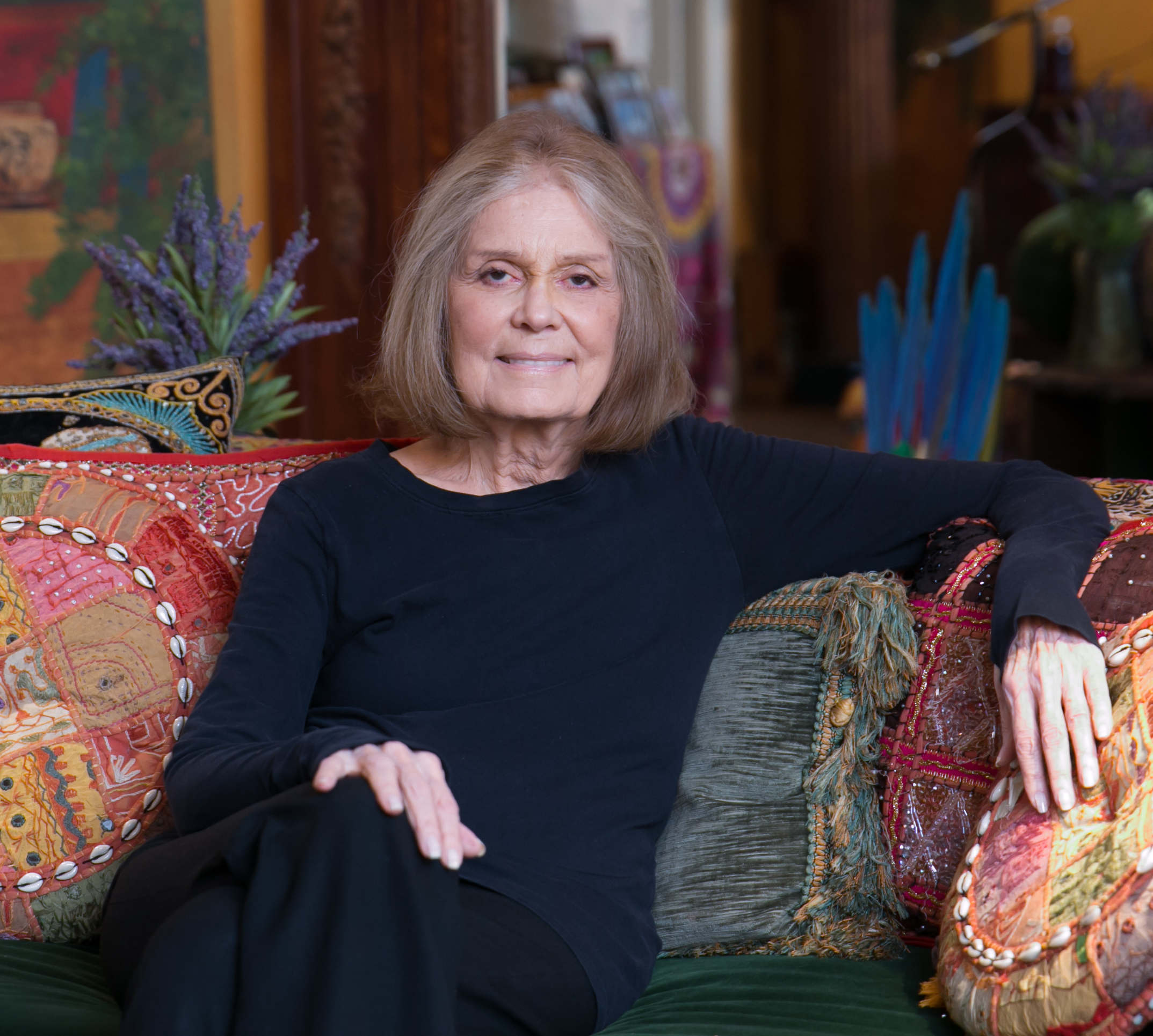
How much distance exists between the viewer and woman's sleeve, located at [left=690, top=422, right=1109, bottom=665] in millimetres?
1455

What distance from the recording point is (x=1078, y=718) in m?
1.11

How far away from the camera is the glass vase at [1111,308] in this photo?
135 inches

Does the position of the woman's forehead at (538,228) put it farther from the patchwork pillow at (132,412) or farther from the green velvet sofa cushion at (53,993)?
the green velvet sofa cushion at (53,993)

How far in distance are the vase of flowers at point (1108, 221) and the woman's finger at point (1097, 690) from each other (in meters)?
2.57

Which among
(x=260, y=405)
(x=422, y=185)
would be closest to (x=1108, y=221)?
(x=422, y=185)

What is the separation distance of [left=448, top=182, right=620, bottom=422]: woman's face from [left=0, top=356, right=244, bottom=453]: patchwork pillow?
0.45m

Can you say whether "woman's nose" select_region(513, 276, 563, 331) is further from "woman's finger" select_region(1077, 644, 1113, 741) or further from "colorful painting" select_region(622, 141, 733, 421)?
"colorful painting" select_region(622, 141, 733, 421)

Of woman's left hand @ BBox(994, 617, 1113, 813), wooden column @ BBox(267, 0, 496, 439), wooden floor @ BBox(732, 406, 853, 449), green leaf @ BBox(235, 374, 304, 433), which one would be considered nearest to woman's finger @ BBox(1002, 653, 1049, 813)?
woman's left hand @ BBox(994, 617, 1113, 813)

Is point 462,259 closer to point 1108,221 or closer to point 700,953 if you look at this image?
point 700,953

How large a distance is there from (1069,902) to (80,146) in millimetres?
2543

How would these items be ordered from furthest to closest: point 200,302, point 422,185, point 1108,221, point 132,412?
1. point 1108,221
2. point 422,185
3. point 200,302
4. point 132,412

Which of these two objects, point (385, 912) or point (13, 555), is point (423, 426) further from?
point (385, 912)

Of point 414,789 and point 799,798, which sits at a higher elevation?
point 414,789

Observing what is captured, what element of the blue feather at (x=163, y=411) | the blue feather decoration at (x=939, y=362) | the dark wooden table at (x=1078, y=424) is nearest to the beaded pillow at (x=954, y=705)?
the blue feather at (x=163, y=411)
